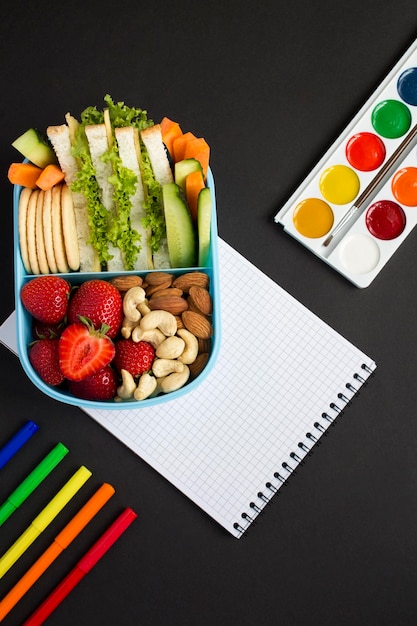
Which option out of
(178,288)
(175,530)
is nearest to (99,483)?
(175,530)

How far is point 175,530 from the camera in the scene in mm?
1467

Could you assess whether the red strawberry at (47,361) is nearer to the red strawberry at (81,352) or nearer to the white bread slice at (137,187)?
the red strawberry at (81,352)

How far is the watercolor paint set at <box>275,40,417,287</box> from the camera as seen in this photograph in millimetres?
1494

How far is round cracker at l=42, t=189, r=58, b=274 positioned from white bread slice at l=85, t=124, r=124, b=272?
0.10 meters

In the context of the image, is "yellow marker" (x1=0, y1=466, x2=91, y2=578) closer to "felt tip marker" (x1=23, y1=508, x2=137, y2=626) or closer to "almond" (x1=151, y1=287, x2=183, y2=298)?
"felt tip marker" (x1=23, y1=508, x2=137, y2=626)

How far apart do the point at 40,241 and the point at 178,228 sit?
25 cm

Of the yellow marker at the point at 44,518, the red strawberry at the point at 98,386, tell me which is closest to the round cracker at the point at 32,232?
the red strawberry at the point at 98,386

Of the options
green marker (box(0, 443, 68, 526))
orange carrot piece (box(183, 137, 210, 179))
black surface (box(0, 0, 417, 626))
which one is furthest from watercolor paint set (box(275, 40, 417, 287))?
green marker (box(0, 443, 68, 526))

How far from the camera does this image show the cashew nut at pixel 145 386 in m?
1.20

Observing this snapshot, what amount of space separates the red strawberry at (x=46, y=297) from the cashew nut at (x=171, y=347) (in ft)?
0.63

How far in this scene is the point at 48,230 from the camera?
1.25m

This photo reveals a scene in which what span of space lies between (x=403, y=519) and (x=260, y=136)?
901mm

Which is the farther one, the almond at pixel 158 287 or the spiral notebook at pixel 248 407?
the spiral notebook at pixel 248 407

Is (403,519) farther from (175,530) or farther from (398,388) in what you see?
(175,530)
